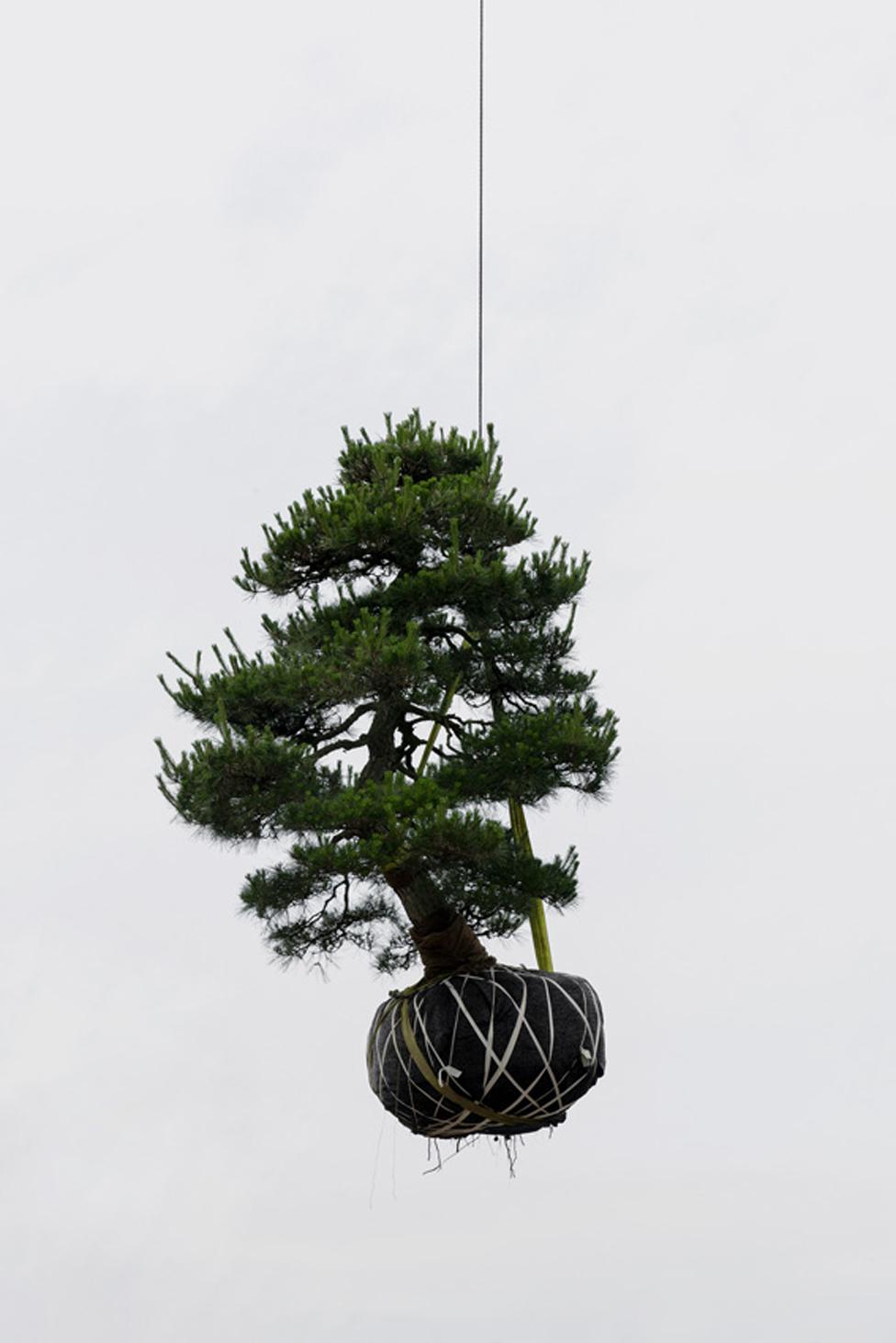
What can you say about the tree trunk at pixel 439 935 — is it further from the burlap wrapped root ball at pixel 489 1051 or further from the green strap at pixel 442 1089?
the green strap at pixel 442 1089

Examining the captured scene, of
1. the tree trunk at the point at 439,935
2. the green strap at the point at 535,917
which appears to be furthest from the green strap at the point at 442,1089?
the green strap at the point at 535,917

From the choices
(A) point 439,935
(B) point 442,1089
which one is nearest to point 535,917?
(A) point 439,935

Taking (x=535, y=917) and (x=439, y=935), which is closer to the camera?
(x=439, y=935)

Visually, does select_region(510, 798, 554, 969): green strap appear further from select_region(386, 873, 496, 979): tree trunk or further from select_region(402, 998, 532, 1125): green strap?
select_region(402, 998, 532, 1125): green strap

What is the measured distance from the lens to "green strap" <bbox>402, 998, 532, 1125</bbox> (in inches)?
196

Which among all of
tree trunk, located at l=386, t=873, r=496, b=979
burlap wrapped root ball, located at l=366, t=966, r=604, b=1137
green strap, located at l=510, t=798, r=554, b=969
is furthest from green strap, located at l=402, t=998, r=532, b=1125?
green strap, located at l=510, t=798, r=554, b=969

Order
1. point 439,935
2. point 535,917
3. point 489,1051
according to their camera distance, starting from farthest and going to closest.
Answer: point 535,917 → point 439,935 → point 489,1051

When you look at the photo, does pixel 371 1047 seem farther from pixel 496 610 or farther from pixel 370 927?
pixel 496 610

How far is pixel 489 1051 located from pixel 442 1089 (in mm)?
169

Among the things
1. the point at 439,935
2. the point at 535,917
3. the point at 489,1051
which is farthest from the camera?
the point at 535,917

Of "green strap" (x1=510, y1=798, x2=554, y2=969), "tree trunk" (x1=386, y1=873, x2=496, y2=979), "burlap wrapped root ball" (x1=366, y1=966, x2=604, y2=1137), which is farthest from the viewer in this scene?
"green strap" (x1=510, y1=798, x2=554, y2=969)

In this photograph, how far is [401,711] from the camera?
5.40 metres

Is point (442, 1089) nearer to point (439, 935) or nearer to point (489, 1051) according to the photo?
point (489, 1051)

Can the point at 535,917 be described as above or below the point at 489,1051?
above
